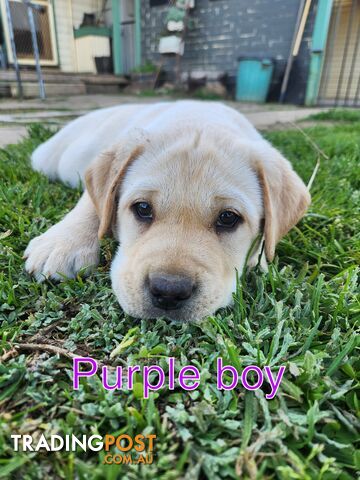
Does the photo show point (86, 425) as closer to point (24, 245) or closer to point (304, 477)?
point (304, 477)

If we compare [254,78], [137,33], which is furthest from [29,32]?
[254,78]

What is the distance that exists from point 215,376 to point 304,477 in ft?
1.71

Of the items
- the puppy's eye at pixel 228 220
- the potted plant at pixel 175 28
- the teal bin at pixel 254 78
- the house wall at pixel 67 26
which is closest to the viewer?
the puppy's eye at pixel 228 220

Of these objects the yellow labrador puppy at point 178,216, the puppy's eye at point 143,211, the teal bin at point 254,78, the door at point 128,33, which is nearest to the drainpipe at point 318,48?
the teal bin at point 254,78

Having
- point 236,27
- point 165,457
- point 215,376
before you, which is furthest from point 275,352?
point 236,27

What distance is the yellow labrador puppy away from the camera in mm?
1955

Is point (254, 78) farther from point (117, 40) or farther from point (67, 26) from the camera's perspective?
point (67, 26)

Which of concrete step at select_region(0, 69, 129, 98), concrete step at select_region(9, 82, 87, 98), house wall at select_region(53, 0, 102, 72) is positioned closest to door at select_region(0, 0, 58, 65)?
house wall at select_region(53, 0, 102, 72)

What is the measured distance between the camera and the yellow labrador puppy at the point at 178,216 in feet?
6.41

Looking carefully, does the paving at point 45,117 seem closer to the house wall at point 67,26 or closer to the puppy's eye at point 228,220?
the puppy's eye at point 228,220

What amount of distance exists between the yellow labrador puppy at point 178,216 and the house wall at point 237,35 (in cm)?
1276

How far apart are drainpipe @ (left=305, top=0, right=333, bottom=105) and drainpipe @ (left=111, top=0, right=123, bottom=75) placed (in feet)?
28.2

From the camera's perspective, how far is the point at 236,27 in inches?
599

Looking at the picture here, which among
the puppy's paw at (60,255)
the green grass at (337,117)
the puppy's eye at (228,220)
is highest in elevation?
the puppy's eye at (228,220)
